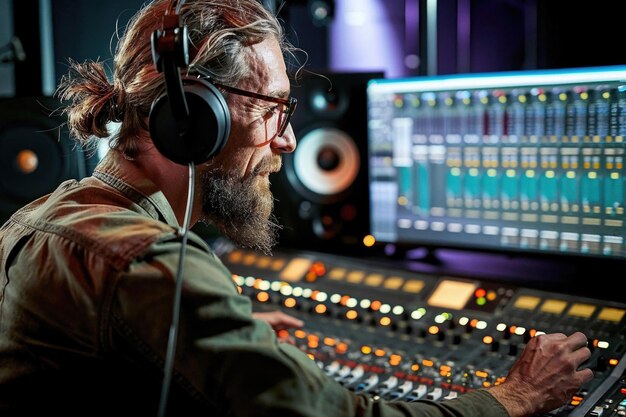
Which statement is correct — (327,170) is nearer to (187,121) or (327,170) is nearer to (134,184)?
(134,184)

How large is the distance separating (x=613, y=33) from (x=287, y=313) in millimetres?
973

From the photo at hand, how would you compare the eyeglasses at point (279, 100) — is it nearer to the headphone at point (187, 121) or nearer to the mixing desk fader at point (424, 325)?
the headphone at point (187, 121)

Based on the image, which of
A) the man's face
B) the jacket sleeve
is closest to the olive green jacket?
the jacket sleeve

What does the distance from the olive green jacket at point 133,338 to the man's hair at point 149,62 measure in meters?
0.22

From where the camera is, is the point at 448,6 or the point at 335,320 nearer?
the point at 335,320

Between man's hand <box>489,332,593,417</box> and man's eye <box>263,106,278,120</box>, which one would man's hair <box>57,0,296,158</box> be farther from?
man's hand <box>489,332,593,417</box>

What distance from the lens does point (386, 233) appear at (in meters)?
1.88

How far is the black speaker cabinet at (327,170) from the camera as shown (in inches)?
76.5

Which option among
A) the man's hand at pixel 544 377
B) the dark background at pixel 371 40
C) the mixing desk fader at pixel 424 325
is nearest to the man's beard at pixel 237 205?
the mixing desk fader at pixel 424 325

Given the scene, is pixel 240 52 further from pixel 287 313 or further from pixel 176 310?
pixel 287 313

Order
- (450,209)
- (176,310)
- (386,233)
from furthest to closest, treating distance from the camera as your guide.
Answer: (386,233), (450,209), (176,310)

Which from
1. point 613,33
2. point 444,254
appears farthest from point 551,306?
point 613,33

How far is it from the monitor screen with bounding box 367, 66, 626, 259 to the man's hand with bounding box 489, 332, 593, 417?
0.47 metres

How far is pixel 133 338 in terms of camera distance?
34.0 inches
